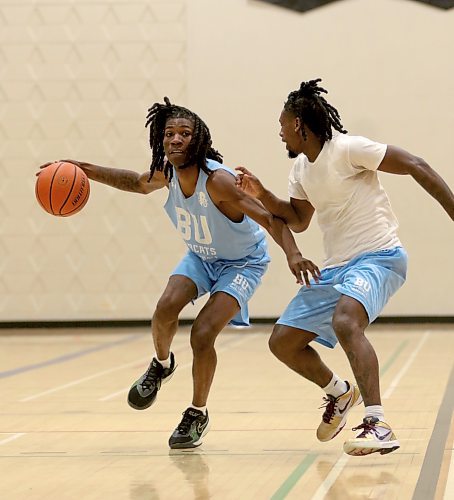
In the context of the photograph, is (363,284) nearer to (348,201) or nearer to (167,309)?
(348,201)

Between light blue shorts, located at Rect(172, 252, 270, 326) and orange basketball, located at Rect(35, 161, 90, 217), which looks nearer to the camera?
light blue shorts, located at Rect(172, 252, 270, 326)

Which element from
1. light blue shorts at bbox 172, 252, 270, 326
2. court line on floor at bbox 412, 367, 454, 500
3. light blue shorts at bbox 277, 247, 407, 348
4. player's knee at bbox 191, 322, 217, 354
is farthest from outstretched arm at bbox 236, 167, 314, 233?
court line on floor at bbox 412, 367, 454, 500

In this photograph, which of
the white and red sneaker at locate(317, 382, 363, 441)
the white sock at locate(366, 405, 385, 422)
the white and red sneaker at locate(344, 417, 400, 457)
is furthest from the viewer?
the white and red sneaker at locate(317, 382, 363, 441)

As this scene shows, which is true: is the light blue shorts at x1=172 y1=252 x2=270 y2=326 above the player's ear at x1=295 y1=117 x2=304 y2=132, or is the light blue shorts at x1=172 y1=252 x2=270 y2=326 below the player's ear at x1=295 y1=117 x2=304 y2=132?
below

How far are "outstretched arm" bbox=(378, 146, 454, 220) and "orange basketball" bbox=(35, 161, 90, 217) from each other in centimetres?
162

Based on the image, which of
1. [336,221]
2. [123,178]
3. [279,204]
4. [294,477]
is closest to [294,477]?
[294,477]

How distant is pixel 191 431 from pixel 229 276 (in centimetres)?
76

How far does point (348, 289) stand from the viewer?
4164 mm

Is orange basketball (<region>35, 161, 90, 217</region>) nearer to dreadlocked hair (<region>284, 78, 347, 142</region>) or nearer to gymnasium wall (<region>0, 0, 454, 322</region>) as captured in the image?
dreadlocked hair (<region>284, 78, 347, 142</region>)

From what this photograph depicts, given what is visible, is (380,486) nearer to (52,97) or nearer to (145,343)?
(145,343)

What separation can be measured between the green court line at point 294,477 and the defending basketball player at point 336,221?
250 millimetres

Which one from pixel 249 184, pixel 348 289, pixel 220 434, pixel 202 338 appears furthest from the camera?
pixel 220 434

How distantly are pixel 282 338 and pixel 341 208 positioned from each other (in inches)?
24.3

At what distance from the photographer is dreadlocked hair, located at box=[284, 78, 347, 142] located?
4.43 m
